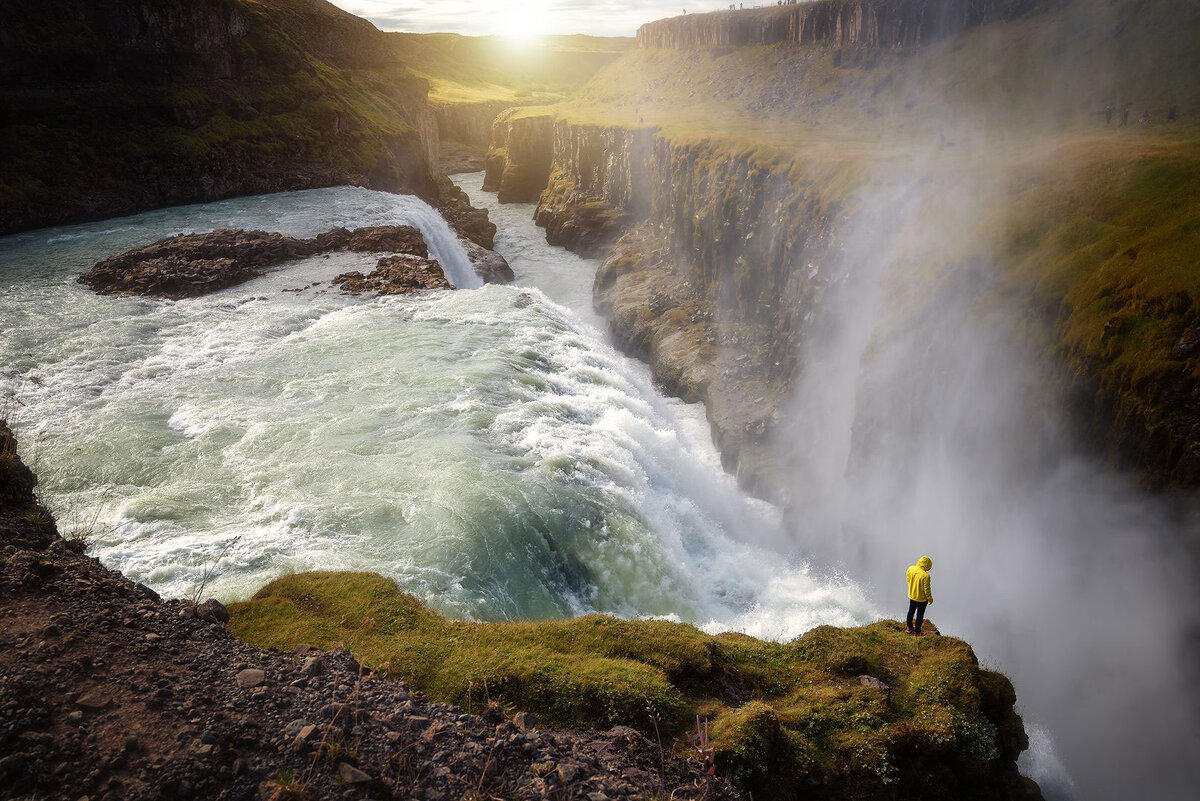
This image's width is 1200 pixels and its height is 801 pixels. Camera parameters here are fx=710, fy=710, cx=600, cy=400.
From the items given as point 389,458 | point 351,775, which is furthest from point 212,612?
point 389,458

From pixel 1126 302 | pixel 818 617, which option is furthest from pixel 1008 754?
pixel 1126 302

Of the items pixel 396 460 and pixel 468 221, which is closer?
pixel 396 460

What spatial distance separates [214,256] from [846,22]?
55.5 m

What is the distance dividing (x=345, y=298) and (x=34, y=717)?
30071 millimetres

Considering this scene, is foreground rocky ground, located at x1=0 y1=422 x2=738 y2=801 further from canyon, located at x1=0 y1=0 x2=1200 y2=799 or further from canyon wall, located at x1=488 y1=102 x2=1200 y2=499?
canyon wall, located at x1=488 y1=102 x2=1200 y2=499

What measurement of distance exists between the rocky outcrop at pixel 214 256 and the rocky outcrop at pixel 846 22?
142ft

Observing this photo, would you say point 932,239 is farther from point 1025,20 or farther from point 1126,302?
point 1025,20

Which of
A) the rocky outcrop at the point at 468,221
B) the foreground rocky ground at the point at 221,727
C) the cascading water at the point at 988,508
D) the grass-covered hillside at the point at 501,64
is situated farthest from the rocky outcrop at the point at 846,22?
the foreground rocky ground at the point at 221,727

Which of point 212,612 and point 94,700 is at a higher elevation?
point 94,700

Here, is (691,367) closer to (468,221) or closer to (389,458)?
(389,458)

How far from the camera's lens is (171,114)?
180 ft

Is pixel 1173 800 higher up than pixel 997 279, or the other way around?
pixel 997 279

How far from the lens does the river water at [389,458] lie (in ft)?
53.7

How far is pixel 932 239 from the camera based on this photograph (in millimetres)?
25188
